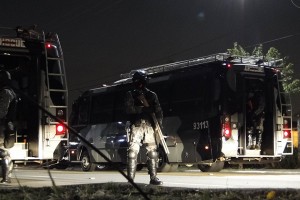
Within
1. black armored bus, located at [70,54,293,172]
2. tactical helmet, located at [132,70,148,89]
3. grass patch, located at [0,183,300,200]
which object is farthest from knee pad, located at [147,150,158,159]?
black armored bus, located at [70,54,293,172]

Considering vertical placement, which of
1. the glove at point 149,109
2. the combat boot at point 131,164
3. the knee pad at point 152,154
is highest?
the glove at point 149,109

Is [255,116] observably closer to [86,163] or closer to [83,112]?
[86,163]

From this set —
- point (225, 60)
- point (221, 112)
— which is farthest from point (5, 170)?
point (225, 60)

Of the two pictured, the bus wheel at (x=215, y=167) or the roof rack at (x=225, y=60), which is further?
the bus wheel at (x=215, y=167)

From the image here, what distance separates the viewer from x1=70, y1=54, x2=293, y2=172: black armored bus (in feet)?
53.1

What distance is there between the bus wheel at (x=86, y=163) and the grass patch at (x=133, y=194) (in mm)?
12237

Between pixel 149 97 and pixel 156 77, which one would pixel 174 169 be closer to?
pixel 156 77

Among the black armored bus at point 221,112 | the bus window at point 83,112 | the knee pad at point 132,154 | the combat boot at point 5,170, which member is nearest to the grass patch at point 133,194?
the knee pad at point 132,154

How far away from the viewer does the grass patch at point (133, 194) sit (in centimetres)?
710

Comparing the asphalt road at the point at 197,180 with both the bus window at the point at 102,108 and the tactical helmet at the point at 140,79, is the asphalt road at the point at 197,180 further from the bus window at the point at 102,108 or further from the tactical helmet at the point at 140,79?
the bus window at the point at 102,108

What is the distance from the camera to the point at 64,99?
11484 mm

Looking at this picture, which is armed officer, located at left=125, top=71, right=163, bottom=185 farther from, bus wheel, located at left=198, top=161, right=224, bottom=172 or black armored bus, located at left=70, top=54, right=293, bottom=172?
bus wheel, located at left=198, top=161, right=224, bottom=172

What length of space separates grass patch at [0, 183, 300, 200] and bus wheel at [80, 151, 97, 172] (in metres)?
12.2

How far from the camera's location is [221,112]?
633 inches
